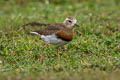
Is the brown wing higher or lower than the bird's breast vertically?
higher

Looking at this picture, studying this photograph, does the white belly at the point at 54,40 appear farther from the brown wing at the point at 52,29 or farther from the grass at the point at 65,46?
the grass at the point at 65,46

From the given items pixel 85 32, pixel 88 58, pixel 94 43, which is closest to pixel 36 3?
pixel 85 32

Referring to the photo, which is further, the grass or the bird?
the bird

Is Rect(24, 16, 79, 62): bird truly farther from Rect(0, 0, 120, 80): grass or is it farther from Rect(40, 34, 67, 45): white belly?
Rect(0, 0, 120, 80): grass

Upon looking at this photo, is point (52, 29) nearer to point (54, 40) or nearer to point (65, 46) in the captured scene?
point (54, 40)

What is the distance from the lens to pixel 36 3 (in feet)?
39.2

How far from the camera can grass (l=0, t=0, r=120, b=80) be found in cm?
590

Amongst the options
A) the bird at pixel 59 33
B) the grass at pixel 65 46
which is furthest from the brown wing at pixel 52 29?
the grass at pixel 65 46

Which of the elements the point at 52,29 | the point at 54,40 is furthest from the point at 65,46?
the point at 54,40

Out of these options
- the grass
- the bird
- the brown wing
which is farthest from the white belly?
the grass

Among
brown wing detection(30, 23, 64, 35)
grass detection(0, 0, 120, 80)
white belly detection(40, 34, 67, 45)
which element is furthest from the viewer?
brown wing detection(30, 23, 64, 35)

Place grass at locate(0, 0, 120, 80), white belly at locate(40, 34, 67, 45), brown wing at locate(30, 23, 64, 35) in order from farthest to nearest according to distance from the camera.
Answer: brown wing at locate(30, 23, 64, 35) → white belly at locate(40, 34, 67, 45) → grass at locate(0, 0, 120, 80)

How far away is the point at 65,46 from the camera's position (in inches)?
310

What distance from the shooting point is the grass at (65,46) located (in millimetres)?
5899
